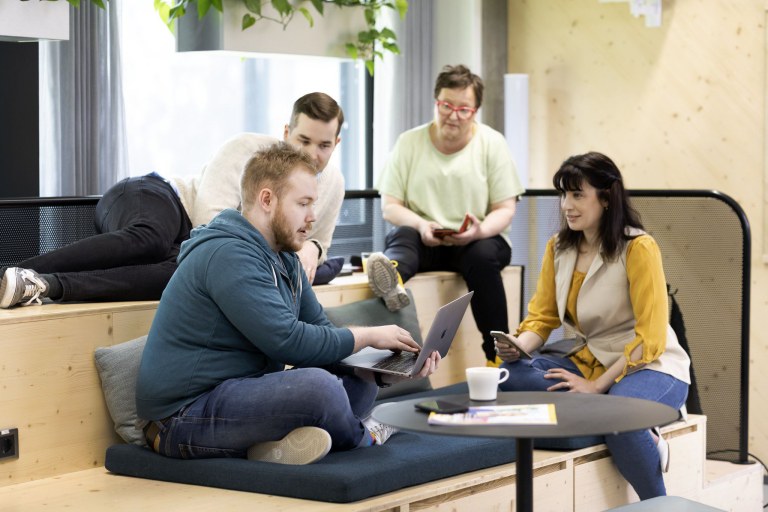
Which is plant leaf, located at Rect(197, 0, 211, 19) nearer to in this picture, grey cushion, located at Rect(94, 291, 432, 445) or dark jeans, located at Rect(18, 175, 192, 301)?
dark jeans, located at Rect(18, 175, 192, 301)

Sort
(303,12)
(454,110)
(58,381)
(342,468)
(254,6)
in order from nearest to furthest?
(342,468) → (58,381) → (254,6) → (303,12) → (454,110)

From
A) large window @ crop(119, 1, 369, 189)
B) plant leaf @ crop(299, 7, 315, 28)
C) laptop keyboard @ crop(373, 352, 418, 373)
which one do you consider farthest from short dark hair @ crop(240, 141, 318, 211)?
plant leaf @ crop(299, 7, 315, 28)

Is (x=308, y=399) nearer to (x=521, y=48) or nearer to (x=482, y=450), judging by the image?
(x=482, y=450)

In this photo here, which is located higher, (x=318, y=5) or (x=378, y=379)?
(x=318, y=5)

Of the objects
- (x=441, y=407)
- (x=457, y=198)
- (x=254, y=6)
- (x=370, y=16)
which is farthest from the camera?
(x=370, y=16)

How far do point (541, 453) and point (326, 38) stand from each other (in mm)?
1798

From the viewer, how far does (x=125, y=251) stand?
10.8 ft

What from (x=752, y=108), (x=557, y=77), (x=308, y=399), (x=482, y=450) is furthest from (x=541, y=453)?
(x=557, y=77)

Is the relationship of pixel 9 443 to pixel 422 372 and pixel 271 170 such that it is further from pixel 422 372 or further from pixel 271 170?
pixel 422 372

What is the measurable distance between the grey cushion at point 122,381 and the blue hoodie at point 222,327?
147mm

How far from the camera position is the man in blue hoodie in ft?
9.03

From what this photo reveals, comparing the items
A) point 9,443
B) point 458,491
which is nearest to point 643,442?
point 458,491

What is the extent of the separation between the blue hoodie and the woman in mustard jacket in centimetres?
85

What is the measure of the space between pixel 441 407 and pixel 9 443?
1261 mm
